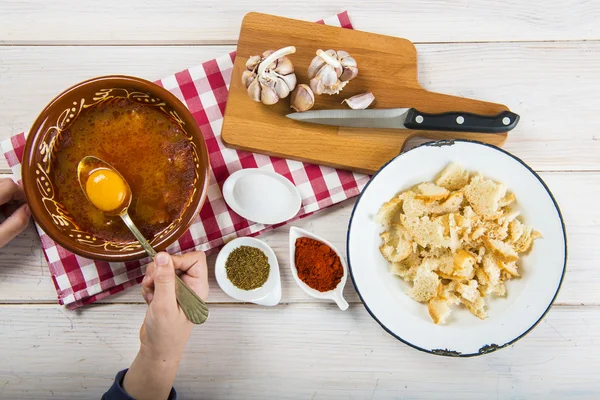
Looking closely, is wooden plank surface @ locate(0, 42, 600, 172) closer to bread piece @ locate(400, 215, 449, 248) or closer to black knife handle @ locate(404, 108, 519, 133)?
black knife handle @ locate(404, 108, 519, 133)

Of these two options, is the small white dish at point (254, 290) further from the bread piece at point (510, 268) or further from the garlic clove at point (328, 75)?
the bread piece at point (510, 268)

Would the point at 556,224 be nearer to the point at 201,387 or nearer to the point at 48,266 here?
the point at 201,387

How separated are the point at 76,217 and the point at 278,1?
2.99 feet

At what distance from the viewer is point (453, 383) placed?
1617 mm

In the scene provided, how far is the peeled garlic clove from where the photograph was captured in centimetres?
146

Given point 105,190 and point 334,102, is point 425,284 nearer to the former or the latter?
point 334,102

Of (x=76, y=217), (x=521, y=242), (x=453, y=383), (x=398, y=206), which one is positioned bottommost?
(x=453, y=383)

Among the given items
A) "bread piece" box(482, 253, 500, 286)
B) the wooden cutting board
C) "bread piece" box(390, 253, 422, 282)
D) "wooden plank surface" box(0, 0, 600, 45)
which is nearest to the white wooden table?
"wooden plank surface" box(0, 0, 600, 45)

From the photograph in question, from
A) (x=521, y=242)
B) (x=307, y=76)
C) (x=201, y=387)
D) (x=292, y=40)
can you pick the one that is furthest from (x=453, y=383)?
(x=292, y=40)

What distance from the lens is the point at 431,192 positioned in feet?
4.68

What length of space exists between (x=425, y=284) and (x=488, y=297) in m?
0.20

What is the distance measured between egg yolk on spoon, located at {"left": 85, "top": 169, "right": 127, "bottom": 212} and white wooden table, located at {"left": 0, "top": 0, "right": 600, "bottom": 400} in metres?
0.39

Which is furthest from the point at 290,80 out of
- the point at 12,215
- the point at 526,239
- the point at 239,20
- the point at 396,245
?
the point at 12,215

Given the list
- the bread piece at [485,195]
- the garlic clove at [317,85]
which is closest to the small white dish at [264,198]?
the garlic clove at [317,85]
